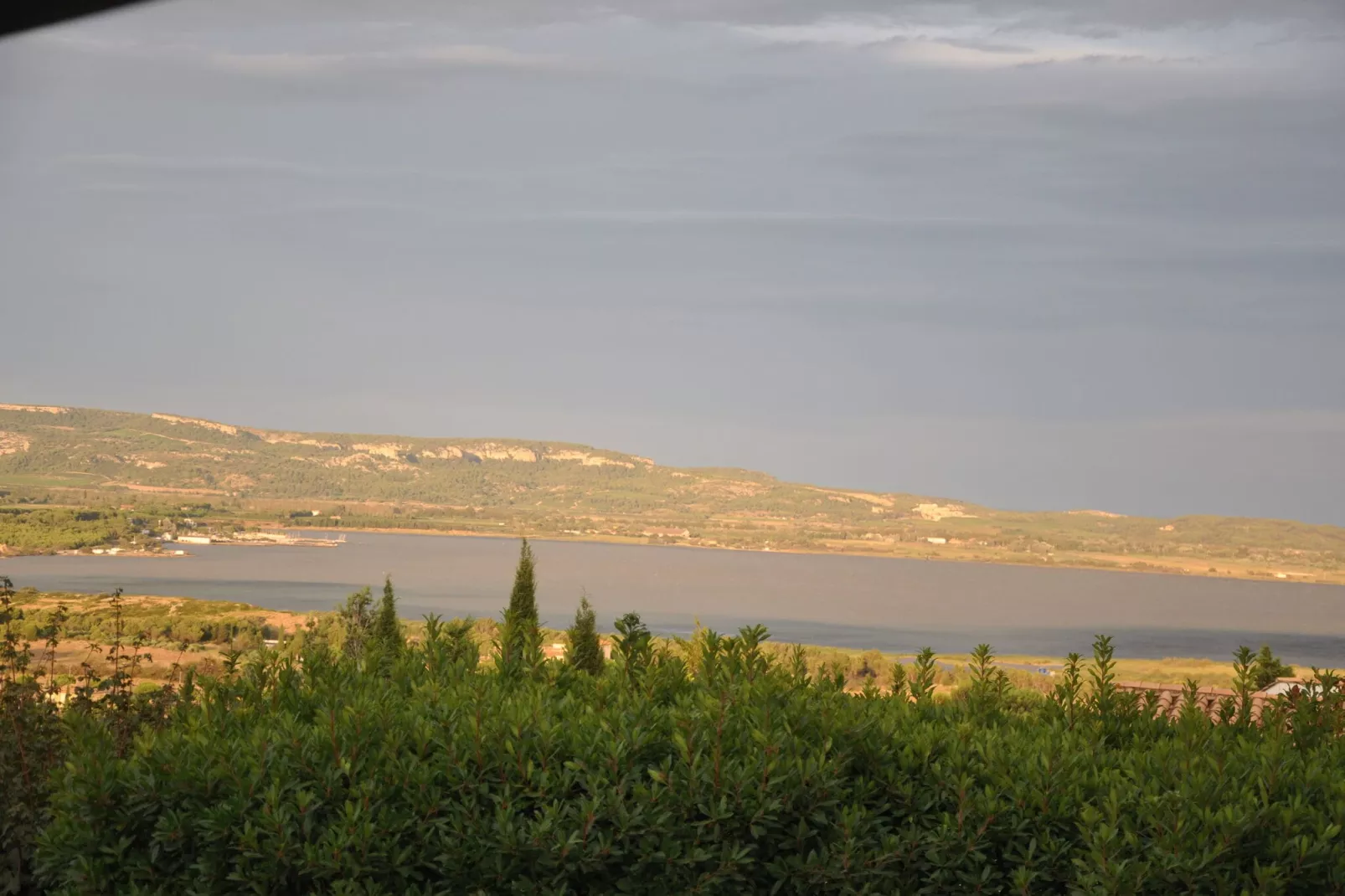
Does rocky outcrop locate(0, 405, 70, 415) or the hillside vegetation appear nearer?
the hillside vegetation

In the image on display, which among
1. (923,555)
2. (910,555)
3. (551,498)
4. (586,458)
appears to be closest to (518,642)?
(910,555)

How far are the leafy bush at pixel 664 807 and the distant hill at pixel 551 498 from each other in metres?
85.8

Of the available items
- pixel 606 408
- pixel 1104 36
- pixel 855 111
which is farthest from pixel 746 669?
pixel 606 408

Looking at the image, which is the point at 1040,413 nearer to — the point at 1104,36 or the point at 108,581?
the point at 108,581

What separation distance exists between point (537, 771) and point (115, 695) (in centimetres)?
257

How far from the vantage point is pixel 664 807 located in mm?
2139

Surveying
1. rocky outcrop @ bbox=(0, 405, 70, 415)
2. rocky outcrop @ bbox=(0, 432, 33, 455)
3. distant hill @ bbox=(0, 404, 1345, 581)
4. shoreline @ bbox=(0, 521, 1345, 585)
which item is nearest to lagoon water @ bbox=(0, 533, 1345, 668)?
shoreline @ bbox=(0, 521, 1345, 585)

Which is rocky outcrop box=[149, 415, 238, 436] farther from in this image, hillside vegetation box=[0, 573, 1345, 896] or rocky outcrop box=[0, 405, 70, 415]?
hillside vegetation box=[0, 573, 1345, 896]

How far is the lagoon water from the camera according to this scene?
59.4 meters

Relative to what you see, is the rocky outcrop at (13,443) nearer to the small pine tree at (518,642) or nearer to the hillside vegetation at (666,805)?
the small pine tree at (518,642)

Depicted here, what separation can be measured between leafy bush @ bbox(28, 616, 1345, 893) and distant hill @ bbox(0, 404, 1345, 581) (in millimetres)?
85822

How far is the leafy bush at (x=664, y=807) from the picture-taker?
210cm

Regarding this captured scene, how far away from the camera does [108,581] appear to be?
58781mm

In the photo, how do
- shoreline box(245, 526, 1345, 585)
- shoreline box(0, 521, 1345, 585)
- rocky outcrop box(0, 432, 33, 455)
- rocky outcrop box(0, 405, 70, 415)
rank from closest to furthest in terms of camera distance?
rocky outcrop box(0, 432, 33, 455)
shoreline box(0, 521, 1345, 585)
shoreline box(245, 526, 1345, 585)
rocky outcrop box(0, 405, 70, 415)
